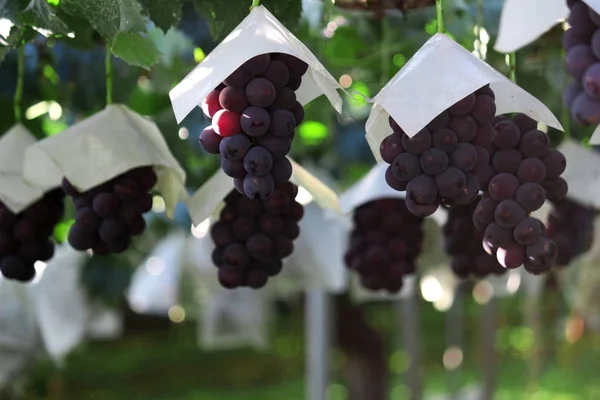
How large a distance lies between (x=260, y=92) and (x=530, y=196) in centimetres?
30

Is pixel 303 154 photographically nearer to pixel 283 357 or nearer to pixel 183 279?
pixel 183 279

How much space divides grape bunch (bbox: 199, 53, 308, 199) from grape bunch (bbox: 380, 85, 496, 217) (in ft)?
0.34

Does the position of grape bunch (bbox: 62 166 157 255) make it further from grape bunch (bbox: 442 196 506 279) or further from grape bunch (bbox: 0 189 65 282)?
grape bunch (bbox: 442 196 506 279)

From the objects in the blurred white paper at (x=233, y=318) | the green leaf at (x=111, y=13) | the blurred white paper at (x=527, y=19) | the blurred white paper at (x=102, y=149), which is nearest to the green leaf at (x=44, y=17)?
the green leaf at (x=111, y=13)

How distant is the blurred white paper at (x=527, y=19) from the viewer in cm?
88

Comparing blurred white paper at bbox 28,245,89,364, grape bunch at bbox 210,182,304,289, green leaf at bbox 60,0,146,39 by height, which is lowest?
blurred white paper at bbox 28,245,89,364

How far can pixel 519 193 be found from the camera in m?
0.87

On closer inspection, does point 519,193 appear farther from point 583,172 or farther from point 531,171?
point 583,172

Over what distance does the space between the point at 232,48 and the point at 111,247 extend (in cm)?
39

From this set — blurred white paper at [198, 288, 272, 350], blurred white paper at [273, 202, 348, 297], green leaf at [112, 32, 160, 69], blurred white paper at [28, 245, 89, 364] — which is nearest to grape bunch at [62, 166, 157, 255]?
green leaf at [112, 32, 160, 69]

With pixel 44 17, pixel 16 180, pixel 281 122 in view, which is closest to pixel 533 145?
pixel 281 122

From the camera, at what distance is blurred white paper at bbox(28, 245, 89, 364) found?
7.18ft

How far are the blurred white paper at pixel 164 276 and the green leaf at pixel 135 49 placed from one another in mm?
1666

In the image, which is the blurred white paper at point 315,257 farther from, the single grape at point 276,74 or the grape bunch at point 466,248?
the single grape at point 276,74
